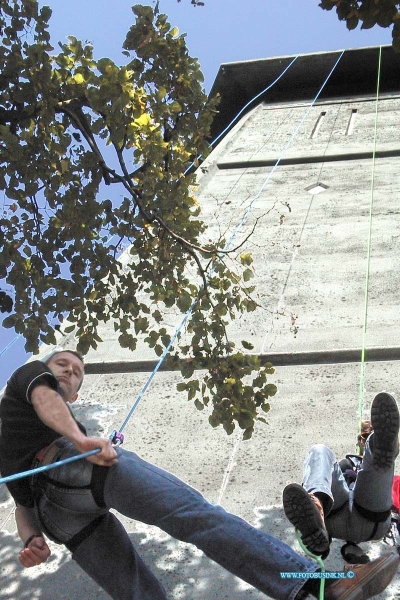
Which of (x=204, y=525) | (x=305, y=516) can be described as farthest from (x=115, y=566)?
(x=305, y=516)

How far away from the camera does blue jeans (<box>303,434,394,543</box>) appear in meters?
3.83

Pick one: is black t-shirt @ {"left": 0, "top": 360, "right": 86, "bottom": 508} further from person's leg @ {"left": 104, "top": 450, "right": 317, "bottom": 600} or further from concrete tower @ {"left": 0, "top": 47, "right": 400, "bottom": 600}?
concrete tower @ {"left": 0, "top": 47, "right": 400, "bottom": 600}

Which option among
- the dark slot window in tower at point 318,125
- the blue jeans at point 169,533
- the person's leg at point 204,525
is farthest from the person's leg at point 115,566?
the dark slot window in tower at point 318,125

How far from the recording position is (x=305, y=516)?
3352 millimetres

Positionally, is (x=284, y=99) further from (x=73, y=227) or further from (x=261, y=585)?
(x=261, y=585)

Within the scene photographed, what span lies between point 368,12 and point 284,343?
142 inches

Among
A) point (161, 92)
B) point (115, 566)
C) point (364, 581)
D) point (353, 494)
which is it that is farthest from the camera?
point (161, 92)

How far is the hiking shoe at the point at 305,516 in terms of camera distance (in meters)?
3.35

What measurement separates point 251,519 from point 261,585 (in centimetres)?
176

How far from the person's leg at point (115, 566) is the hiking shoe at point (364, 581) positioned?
0.76 meters

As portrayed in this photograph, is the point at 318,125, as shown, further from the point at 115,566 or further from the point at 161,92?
the point at 115,566

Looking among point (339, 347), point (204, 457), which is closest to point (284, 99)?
point (339, 347)

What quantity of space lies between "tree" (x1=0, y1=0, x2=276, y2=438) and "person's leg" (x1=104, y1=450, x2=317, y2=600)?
5.08ft

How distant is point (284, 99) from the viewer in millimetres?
17594
